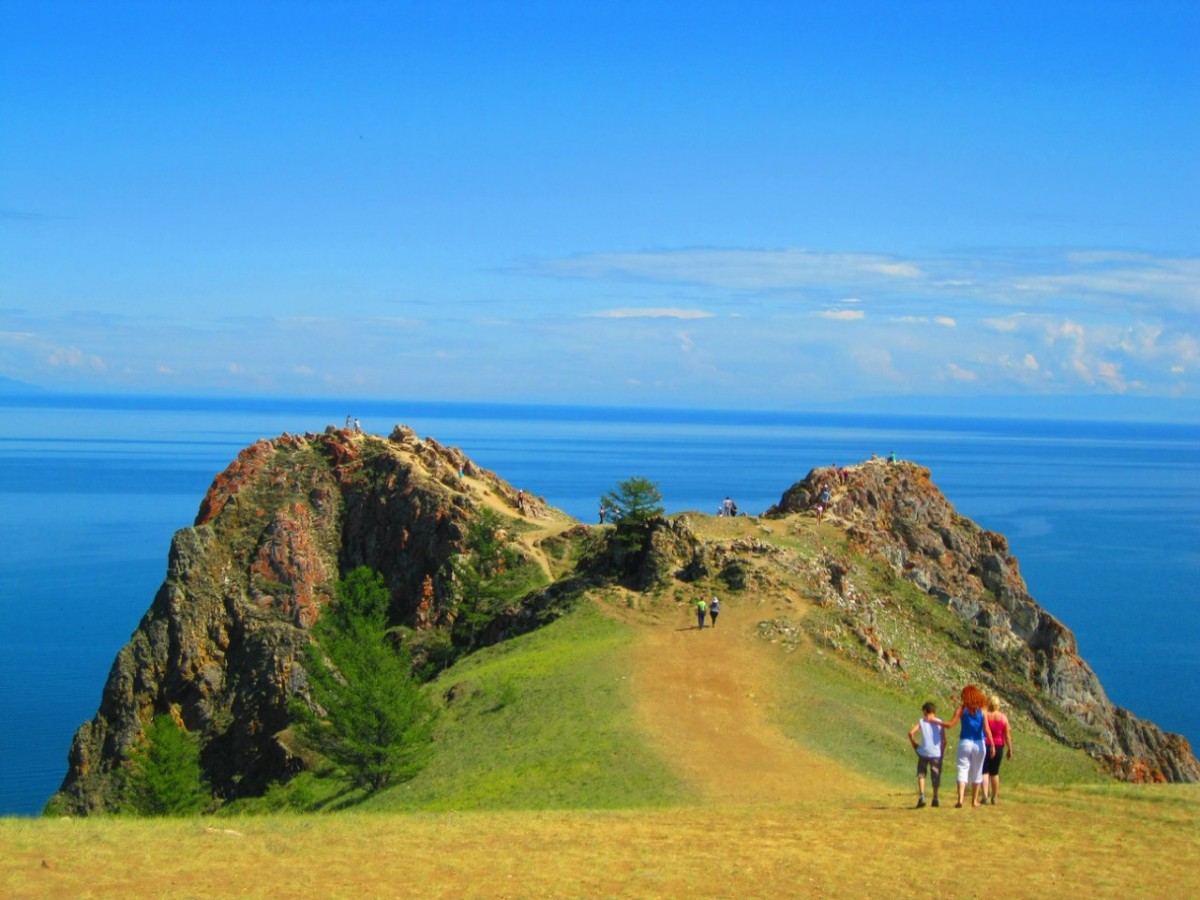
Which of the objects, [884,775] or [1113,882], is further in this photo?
[884,775]

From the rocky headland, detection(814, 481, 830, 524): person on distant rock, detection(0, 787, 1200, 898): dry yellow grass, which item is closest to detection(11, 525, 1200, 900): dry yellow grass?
detection(0, 787, 1200, 898): dry yellow grass

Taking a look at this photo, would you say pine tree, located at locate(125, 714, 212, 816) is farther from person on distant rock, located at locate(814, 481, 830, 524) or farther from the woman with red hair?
the woman with red hair

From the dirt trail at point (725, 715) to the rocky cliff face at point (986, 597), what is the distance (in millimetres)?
7613

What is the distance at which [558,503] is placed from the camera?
6919 inches

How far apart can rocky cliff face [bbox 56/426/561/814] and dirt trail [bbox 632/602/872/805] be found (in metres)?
12.2

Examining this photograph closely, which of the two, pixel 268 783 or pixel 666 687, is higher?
pixel 666 687

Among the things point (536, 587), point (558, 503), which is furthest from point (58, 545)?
point (536, 587)

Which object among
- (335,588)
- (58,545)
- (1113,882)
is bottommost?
(58,545)

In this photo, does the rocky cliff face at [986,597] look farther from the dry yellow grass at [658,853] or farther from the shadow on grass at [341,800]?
the dry yellow grass at [658,853]

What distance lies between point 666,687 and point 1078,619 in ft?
270

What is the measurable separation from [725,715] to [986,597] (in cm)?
3001

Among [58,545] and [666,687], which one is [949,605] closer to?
[666,687]

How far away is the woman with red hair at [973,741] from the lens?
2380 centimetres

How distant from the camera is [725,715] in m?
40.2
